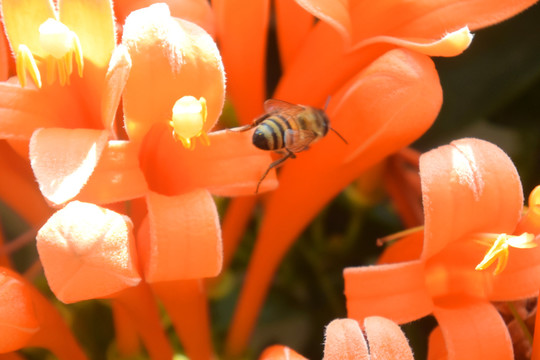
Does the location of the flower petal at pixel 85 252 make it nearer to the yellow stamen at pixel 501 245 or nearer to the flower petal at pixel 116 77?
the flower petal at pixel 116 77

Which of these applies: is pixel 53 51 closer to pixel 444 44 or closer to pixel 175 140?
pixel 175 140

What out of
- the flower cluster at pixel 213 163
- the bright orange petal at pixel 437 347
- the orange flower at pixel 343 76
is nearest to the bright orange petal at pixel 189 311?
the flower cluster at pixel 213 163

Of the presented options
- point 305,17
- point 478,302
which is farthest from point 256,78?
point 478,302

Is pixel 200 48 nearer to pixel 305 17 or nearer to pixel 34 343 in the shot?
pixel 305 17

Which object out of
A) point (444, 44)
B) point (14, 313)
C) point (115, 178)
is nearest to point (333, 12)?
point (444, 44)

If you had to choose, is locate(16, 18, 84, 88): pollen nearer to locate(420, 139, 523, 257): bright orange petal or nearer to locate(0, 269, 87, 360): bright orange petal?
locate(0, 269, 87, 360): bright orange petal

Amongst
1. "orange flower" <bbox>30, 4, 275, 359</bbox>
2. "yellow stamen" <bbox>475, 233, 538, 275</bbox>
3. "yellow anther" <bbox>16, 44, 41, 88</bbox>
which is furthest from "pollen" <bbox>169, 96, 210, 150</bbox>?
"yellow stamen" <bbox>475, 233, 538, 275</bbox>
